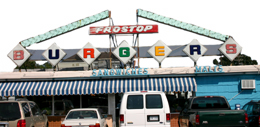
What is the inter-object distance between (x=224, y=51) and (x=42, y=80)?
11745 millimetres

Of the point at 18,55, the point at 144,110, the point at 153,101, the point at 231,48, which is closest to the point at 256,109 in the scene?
the point at 153,101

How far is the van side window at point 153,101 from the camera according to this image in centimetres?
1229

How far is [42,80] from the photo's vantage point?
19047 millimetres

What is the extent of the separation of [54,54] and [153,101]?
1015 cm

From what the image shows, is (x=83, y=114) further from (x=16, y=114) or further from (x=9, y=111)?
(x=9, y=111)

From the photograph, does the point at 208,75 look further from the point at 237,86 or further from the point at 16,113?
the point at 16,113

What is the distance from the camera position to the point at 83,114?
1319 centimetres

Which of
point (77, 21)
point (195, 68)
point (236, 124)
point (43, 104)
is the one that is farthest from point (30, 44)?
point (236, 124)

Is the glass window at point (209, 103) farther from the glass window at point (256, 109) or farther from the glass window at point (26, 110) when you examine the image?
the glass window at point (26, 110)

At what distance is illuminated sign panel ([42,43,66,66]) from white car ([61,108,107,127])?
782 centimetres

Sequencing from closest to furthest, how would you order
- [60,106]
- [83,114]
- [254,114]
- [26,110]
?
1. [26,110]
2. [83,114]
3. [254,114]
4. [60,106]

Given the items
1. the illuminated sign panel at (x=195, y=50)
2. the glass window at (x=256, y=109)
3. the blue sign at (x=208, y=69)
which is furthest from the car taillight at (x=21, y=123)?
the illuminated sign panel at (x=195, y=50)

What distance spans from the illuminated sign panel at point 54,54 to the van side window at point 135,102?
927cm

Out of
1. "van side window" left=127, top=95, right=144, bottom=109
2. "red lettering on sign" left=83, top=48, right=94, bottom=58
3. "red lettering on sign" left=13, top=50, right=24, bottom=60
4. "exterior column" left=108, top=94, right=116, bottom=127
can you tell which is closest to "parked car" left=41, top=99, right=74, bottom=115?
"exterior column" left=108, top=94, right=116, bottom=127
